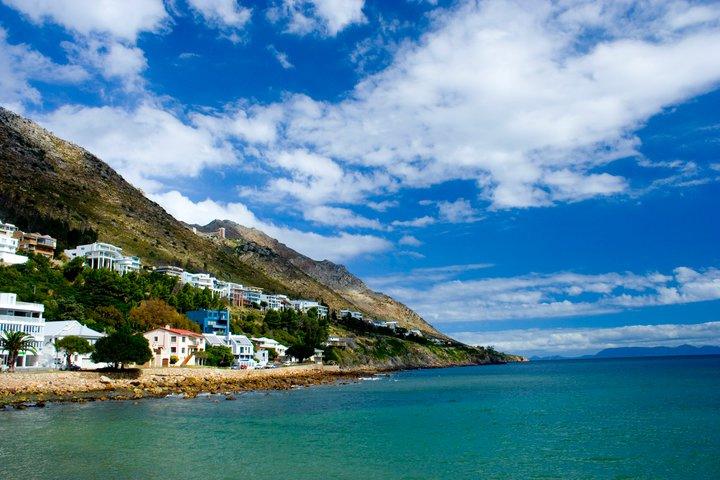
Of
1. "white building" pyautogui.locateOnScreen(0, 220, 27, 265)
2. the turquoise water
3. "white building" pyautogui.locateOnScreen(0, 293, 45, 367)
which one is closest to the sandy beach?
the turquoise water

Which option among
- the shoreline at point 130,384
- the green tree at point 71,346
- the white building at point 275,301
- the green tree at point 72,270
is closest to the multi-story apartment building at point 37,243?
the green tree at point 72,270

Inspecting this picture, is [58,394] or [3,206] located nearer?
[58,394]

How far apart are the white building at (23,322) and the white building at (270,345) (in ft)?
172

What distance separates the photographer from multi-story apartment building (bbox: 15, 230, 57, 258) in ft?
401

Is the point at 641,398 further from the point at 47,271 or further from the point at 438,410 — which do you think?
the point at 47,271

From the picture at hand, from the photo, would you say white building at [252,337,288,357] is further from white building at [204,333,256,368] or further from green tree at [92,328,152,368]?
green tree at [92,328,152,368]

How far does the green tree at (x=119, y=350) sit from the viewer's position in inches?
2694

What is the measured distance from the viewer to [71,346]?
71000 mm

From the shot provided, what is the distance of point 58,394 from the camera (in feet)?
189

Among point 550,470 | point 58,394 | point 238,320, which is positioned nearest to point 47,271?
point 238,320

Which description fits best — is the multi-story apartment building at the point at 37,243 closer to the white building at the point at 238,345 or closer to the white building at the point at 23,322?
the white building at the point at 238,345

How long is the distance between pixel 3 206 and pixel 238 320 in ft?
221

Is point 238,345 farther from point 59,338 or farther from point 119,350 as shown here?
point 119,350

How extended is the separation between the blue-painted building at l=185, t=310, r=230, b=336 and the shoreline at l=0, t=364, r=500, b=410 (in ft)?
90.1
